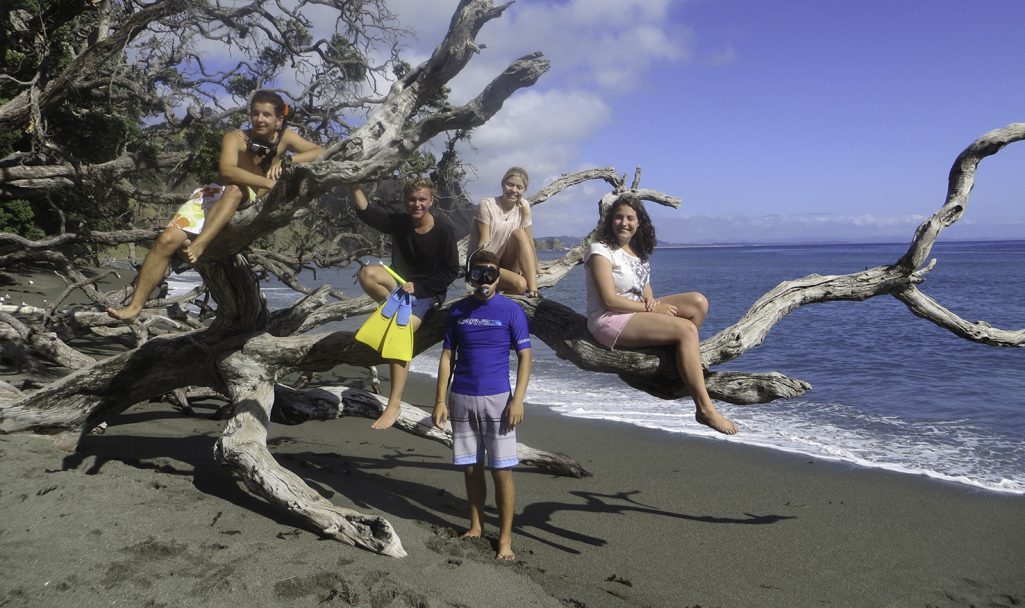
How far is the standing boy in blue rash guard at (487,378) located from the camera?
180 inches

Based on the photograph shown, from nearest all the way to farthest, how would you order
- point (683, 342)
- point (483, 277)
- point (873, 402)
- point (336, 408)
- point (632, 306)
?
point (483, 277) < point (683, 342) < point (632, 306) < point (336, 408) < point (873, 402)

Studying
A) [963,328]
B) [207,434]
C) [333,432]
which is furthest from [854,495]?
[207,434]

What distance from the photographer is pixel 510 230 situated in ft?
18.4

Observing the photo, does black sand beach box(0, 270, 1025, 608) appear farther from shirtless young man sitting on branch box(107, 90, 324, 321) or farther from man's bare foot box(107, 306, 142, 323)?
shirtless young man sitting on branch box(107, 90, 324, 321)

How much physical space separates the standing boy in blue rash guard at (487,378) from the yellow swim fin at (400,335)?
0.35 metres

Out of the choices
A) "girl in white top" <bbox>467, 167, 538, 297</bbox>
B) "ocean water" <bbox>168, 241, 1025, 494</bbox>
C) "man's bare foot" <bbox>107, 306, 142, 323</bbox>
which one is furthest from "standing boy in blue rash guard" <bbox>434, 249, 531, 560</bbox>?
"ocean water" <bbox>168, 241, 1025, 494</bbox>

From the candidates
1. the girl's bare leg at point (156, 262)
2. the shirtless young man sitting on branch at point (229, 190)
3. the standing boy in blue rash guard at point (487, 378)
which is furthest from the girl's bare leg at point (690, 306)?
the girl's bare leg at point (156, 262)

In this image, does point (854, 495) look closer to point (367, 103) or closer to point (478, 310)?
point (478, 310)

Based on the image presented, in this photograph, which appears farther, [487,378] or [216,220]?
[487,378]

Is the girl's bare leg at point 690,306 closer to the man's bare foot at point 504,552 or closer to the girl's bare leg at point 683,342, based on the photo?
the girl's bare leg at point 683,342

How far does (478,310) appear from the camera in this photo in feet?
15.1

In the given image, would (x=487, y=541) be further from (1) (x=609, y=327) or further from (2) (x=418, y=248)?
(2) (x=418, y=248)

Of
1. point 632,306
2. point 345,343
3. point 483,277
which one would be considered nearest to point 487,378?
point 483,277

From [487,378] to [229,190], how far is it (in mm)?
1968
